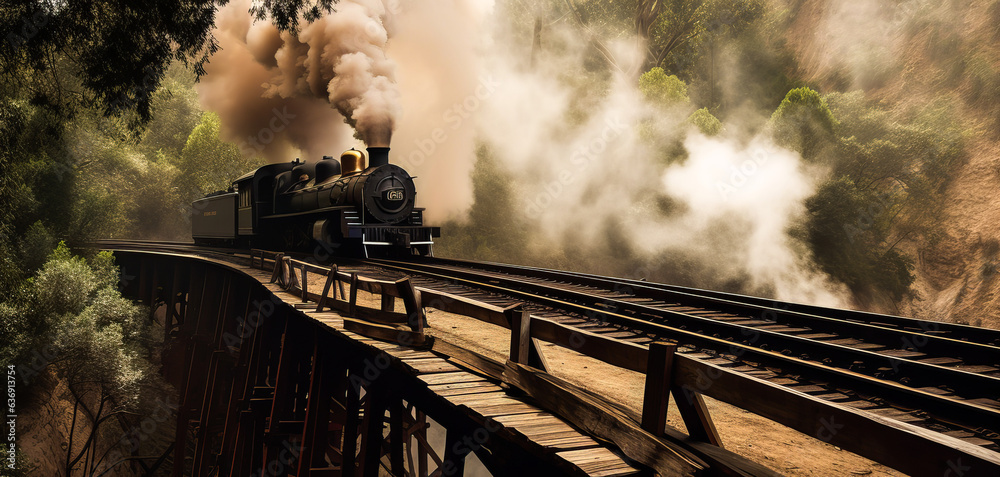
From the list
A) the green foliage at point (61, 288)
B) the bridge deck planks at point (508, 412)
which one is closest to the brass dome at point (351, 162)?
the green foliage at point (61, 288)

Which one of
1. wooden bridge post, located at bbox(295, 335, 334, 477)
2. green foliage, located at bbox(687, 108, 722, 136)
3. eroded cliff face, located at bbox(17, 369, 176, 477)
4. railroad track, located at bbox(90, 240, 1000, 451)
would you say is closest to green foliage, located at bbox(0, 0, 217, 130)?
wooden bridge post, located at bbox(295, 335, 334, 477)

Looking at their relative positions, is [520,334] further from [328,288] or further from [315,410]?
[328,288]

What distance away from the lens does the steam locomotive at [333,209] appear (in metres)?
13.3

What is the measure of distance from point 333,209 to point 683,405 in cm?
1215

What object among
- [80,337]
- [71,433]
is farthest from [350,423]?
[71,433]

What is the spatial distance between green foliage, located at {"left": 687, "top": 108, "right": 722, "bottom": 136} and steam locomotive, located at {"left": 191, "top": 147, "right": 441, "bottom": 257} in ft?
57.9

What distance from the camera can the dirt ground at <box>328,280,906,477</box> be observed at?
2.81m

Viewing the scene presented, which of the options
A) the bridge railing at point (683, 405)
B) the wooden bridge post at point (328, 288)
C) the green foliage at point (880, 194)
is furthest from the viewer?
the green foliage at point (880, 194)

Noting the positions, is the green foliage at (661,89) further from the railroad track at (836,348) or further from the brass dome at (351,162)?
the railroad track at (836,348)

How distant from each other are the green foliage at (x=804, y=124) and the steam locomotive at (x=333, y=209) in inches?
752

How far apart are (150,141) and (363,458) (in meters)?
51.4

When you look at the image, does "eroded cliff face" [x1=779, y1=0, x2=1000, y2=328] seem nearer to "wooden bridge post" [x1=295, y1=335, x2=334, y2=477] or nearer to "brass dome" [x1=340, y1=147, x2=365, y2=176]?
"brass dome" [x1=340, y1=147, x2=365, y2=176]

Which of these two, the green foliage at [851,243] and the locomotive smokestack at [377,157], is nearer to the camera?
the locomotive smokestack at [377,157]

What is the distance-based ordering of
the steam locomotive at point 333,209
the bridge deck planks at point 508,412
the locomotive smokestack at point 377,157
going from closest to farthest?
1. the bridge deck planks at point 508,412
2. the steam locomotive at point 333,209
3. the locomotive smokestack at point 377,157
